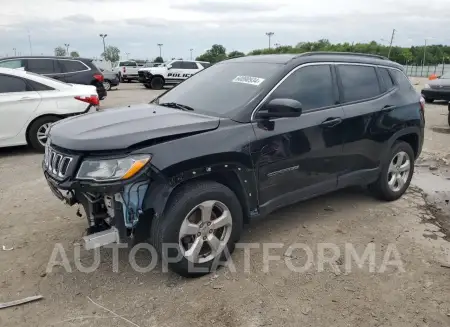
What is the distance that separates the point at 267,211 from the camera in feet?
12.0

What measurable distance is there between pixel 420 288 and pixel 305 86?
79.2 inches

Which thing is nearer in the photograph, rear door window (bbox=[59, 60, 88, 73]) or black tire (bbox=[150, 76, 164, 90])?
rear door window (bbox=[59, 60, 88, 73])

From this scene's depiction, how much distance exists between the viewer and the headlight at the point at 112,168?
285cm

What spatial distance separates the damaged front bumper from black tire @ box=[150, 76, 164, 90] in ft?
69.0

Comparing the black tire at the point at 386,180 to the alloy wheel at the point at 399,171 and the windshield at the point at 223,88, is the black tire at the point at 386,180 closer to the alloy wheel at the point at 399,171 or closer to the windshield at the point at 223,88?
the alloy wheel at the point at 399,171

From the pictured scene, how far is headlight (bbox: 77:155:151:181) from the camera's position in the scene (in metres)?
2.85

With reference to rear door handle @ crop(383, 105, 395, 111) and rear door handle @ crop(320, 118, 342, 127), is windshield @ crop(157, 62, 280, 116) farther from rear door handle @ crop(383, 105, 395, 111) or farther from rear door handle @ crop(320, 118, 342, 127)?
rear door handle @ crop(383, 105, 395, 111)

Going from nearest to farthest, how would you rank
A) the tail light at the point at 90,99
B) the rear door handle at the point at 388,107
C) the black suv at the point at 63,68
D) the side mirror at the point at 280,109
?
the side mirror at the point at 280,109 < the rear door handle at the point at 388,107 < the tail light at the point at 90,99 < the black suv at the point at 63,68

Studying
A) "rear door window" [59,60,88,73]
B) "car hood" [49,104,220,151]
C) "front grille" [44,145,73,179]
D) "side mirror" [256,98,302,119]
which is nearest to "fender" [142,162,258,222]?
"car hood" [49,104,220,151]

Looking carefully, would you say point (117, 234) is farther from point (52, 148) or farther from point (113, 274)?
point (52, 148)

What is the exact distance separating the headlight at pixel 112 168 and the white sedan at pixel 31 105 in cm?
478

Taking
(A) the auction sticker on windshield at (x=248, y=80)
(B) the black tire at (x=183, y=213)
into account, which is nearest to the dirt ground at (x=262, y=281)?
(B) the black tire at (x=183, y=213)

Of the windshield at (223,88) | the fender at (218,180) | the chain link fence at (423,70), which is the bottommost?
the chain link fence at (423,70)

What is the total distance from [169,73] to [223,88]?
2036cm
